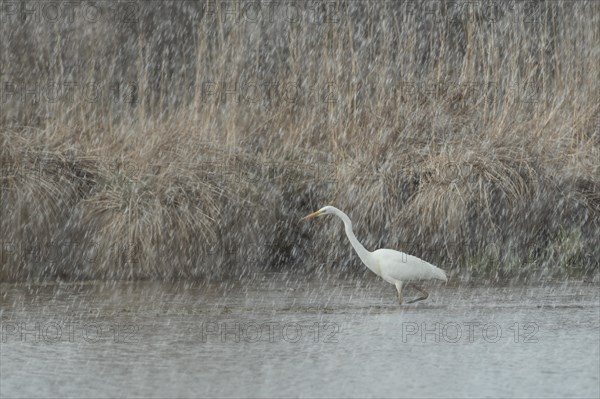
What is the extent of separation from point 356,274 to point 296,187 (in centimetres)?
130

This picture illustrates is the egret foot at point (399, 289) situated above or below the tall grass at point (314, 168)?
below

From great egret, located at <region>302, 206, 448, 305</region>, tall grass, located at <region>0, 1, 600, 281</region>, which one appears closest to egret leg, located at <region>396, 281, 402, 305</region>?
great egret, located at <region>302, 206, 448, 305</region>

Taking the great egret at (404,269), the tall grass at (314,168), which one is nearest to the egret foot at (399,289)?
the great egret at (404,269)

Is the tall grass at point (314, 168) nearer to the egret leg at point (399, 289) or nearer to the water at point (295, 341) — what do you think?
the water at point (295, 341)

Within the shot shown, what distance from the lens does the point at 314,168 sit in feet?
43.8

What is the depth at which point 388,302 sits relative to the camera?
35.9 feet

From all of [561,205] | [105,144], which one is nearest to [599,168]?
[561,205]

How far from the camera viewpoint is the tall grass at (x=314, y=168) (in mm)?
12203

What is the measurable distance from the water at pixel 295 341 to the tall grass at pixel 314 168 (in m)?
0.71

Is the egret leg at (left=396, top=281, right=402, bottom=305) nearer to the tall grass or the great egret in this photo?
the great egret

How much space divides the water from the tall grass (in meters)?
0.71

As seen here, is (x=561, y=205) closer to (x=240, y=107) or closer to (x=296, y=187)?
(x=296, y=187)

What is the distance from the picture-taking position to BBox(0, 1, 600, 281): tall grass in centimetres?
1220

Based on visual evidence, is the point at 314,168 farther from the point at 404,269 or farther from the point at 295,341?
the point at 295,341
